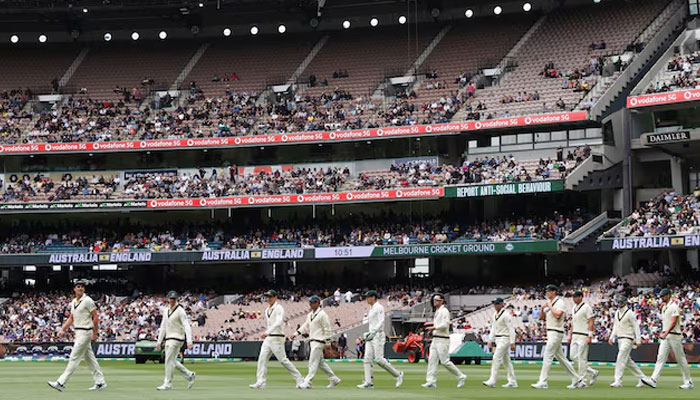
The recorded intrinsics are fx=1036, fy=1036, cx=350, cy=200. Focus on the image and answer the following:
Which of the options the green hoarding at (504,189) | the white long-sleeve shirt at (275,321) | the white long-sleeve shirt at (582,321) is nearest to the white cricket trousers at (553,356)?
the white long-sleeve shirt at (582,321)

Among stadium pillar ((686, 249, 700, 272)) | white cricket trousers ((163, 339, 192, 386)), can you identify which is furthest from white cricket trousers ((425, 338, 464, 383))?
stadium pillar ((686, 249, 700, 272))

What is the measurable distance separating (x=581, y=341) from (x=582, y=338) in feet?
0.30

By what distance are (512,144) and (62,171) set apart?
31.2 meters

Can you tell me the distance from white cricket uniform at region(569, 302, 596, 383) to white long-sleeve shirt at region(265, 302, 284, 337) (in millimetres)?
6456

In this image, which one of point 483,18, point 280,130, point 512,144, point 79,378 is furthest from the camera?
point 483,18

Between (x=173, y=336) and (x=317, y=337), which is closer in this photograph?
(x=173, y=336)

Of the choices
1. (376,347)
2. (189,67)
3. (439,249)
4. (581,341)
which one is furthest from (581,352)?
(189,67)

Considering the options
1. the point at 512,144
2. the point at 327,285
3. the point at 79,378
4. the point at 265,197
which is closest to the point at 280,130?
the point at 265,197

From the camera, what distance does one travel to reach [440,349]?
909 inches

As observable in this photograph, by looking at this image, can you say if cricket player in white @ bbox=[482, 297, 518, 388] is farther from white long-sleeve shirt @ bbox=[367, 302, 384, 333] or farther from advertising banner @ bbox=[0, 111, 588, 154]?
advertising banner @ bbox=[0, 111, 588, 154]

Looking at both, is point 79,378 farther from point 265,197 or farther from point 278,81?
point 278,81

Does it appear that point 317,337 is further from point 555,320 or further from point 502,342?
point 555,320

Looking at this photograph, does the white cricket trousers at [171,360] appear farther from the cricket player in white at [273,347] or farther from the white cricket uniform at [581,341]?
the white cricket uniform at [581,341]

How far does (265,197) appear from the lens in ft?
215
